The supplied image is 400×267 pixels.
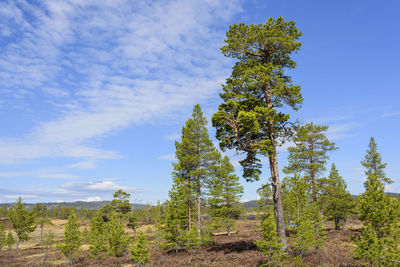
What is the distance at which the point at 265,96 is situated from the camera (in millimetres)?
16984

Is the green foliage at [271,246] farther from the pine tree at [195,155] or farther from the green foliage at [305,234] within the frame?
the pine tree at [195,155]

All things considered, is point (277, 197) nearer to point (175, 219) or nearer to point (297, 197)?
point (297, 197)

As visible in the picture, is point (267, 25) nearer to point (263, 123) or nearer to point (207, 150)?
point (263, 123)

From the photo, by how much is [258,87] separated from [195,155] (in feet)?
42.3

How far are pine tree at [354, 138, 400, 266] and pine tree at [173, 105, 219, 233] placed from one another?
1702 cm

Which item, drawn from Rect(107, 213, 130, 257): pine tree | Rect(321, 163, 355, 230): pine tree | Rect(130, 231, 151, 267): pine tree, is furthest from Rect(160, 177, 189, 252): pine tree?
Rect(321, 163, 355, 230): pine tree

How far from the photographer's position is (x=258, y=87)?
16.5 metres

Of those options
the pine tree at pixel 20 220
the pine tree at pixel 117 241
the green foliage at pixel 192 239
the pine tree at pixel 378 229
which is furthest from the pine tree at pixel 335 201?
the pine tree at pixel 20 220

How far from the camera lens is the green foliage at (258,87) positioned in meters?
15.6

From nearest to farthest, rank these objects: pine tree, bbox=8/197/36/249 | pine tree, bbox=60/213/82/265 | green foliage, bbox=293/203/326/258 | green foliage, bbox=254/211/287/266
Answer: green foliage, bbox=254/211/287/266 → green foliage, bbox=293/203/326/258 → pine tree, bbox=60/213/82/265 → pine tree, bbox=8/197/36/249

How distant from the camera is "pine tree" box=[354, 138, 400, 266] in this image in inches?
408

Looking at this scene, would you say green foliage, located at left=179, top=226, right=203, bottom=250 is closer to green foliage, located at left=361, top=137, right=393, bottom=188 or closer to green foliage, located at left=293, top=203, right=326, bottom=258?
green foliage, located at left=293, top=203, right=326, bottom=258

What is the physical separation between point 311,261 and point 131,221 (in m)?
41.5

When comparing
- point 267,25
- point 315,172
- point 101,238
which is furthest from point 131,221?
point 267,25
